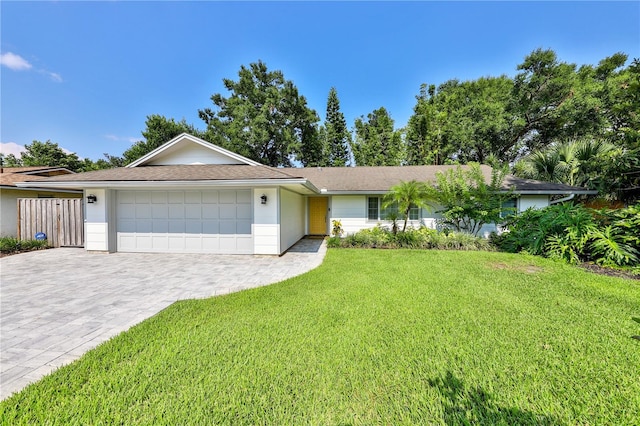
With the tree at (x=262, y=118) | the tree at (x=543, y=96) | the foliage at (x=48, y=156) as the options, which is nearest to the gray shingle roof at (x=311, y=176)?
the tree at (x=543, y=96)

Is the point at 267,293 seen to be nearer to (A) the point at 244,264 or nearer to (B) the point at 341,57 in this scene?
(A) the point at 244,264

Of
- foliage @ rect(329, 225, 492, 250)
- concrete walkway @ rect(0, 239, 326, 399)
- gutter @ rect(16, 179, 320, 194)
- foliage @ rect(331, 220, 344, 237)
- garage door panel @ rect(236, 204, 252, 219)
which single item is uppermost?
gutter @ rect(16, 179, 320, 194)

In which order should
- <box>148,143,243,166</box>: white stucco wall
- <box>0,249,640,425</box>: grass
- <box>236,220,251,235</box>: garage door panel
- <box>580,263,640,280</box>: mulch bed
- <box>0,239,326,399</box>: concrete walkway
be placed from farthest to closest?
<box>148,143,243,166</box>: white stucco wall, <box>236,220,251,235</box>: garage door panel, <box>580,263,640,280</box>: mulch bed, <box>0,239,326,399</box>: concrete walkway, <box>0,249,640,425</box>: grass

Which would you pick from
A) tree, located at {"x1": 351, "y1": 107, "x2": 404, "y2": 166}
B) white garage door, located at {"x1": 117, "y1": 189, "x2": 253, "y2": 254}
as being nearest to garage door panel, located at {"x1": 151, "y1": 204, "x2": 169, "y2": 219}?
white garage door, located at {"x1": 117, "y1": 189, "x2": 253, "y2": 254}

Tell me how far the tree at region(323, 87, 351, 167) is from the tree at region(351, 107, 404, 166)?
4.41ft

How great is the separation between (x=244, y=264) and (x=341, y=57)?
47.1ft

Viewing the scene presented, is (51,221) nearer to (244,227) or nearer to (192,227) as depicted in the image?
(192,227)

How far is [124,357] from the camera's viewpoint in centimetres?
262

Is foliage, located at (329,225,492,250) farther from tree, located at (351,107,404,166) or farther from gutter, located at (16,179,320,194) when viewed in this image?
tree, located at (351,107,404,166)

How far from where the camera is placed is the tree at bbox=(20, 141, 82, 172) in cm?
2578

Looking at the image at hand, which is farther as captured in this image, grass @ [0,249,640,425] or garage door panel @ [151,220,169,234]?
garage door panel @ [151,220,169,234]

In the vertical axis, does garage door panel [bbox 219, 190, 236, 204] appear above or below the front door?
above

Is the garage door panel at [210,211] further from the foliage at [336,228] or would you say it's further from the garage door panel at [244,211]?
the foliage at [336,228]

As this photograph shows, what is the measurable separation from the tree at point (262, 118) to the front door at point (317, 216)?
10773 millimetres
